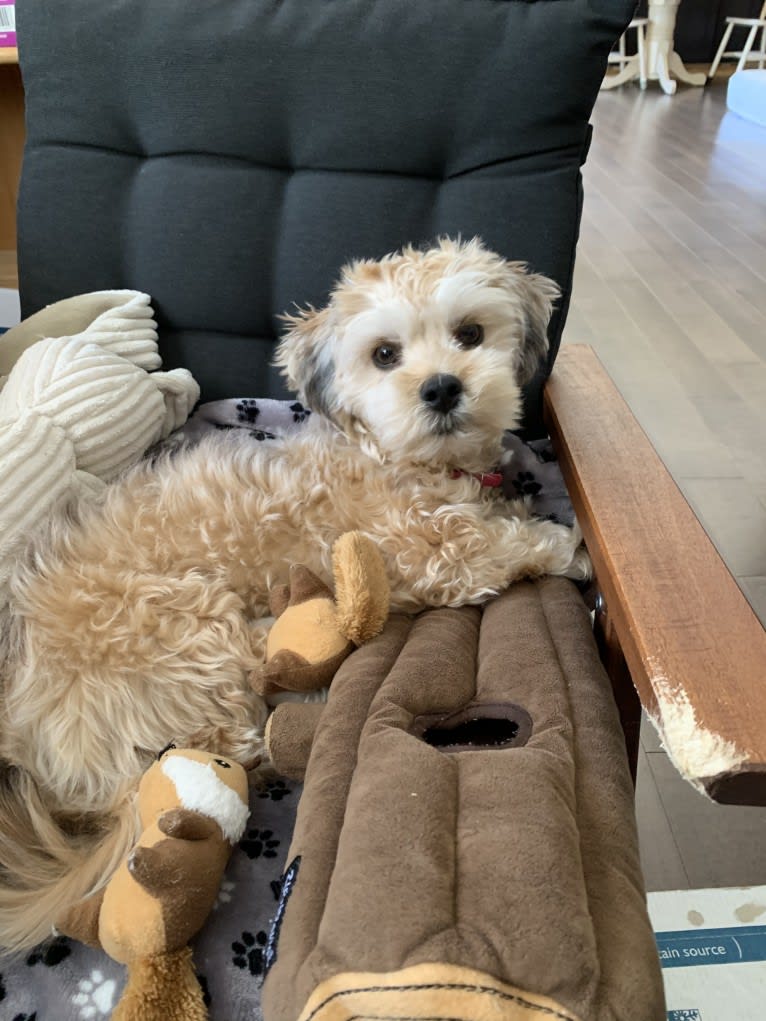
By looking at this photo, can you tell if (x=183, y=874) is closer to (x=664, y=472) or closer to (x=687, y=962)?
(x=687, y=962)

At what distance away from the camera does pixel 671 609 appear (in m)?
0.86

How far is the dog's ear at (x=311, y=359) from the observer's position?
138cm

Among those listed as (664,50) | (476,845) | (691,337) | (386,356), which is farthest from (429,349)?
(664,50)

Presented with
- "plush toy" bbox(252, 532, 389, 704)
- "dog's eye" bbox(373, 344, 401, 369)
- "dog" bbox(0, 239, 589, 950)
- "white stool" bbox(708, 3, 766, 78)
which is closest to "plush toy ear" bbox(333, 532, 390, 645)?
"plush toy" bbox(252, 532, 389, 704)

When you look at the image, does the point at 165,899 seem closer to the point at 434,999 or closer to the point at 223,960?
the point at 223,960

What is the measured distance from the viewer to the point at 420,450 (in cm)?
133

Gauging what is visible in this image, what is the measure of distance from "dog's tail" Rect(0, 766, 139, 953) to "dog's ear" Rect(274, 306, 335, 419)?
0.73 meters

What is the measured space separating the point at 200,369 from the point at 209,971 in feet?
3.67

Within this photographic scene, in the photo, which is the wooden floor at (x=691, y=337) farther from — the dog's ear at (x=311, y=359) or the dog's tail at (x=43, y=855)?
the dog's tail at (x=43, y=855)

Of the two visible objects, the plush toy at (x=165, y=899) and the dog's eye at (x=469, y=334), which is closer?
the plush toy at (x=165, y=899)

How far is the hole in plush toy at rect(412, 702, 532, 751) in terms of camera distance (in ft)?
3.09

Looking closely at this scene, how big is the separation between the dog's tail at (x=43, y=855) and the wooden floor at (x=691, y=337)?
2.69 feet

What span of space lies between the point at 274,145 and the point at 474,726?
3.66 feet

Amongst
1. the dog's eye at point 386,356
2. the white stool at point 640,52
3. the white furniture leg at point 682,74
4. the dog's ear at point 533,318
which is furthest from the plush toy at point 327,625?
the white furniture leg at point 682,74
